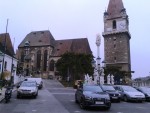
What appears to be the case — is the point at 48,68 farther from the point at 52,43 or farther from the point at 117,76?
the point at 117,76

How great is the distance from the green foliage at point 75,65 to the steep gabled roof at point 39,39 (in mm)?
26549

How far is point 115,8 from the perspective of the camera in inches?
3878

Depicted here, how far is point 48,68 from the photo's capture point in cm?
8638

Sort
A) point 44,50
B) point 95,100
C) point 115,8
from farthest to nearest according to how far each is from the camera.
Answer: point 115,8 → point 44,50 → point 95,100

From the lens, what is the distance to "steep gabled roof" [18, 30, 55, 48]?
89812 millimetres

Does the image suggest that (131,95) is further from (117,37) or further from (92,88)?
(117,37)

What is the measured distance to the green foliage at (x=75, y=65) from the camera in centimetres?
6138

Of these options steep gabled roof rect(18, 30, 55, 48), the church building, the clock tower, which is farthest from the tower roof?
steep gabled roof rect(18, 30, 55, 48)

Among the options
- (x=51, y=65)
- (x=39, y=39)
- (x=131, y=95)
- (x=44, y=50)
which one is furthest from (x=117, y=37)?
(x=131, y=95)

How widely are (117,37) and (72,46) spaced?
1712 centimetres

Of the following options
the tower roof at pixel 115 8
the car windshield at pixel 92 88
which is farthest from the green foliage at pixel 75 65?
the car windshield at pixel 92 88

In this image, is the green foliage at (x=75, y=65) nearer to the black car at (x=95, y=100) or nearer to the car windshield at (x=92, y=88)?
the car windshield at (x=92, y=88)

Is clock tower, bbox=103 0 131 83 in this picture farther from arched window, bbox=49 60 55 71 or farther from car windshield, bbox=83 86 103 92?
car windshield, bbox=83 86 103 92

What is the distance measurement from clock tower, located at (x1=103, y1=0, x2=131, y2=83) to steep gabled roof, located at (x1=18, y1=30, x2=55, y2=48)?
2022cm
